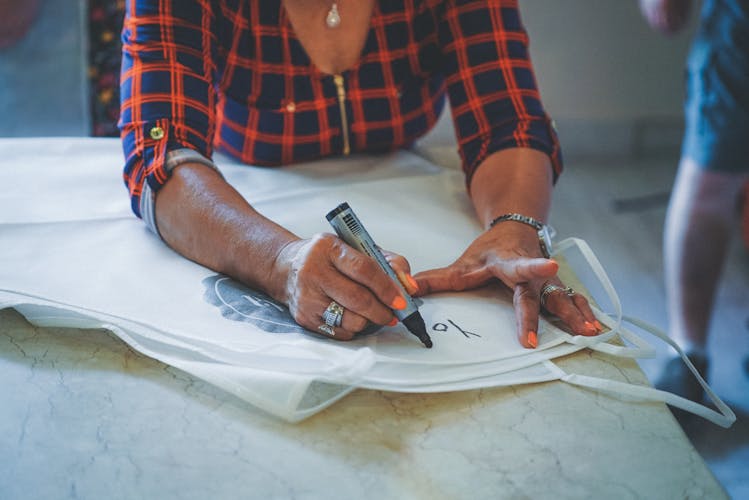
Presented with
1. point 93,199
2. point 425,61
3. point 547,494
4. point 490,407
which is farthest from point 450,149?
point 547,494

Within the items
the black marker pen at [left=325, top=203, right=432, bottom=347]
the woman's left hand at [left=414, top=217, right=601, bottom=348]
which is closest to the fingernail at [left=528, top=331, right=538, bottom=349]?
the woman's left hand at [left=414, top=217, right=601, bottom=348]

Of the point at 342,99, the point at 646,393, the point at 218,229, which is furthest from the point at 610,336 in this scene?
the point at 342,99

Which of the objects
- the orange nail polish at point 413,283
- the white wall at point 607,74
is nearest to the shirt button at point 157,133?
the orange nail polish at point 413,283

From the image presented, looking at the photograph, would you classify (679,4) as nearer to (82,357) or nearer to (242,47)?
(242,47)

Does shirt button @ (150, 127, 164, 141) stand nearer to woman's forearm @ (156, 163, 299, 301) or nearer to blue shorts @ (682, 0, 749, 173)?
woman's forearm @ (156, 163, 299, 301)

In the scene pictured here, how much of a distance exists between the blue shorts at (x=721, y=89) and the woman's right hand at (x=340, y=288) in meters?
1.13

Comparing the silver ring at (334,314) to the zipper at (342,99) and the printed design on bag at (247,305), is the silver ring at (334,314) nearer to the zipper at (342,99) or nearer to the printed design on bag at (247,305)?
the printed design on bag at (247,305)

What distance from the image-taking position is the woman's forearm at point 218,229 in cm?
80

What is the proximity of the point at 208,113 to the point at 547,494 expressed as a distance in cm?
66

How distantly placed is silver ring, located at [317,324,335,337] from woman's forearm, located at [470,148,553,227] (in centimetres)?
32

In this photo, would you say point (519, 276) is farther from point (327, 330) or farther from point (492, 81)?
point (492, 81)

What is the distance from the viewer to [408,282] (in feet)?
2.47

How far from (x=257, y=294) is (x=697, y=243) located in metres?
1.22

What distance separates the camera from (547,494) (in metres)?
0.56
